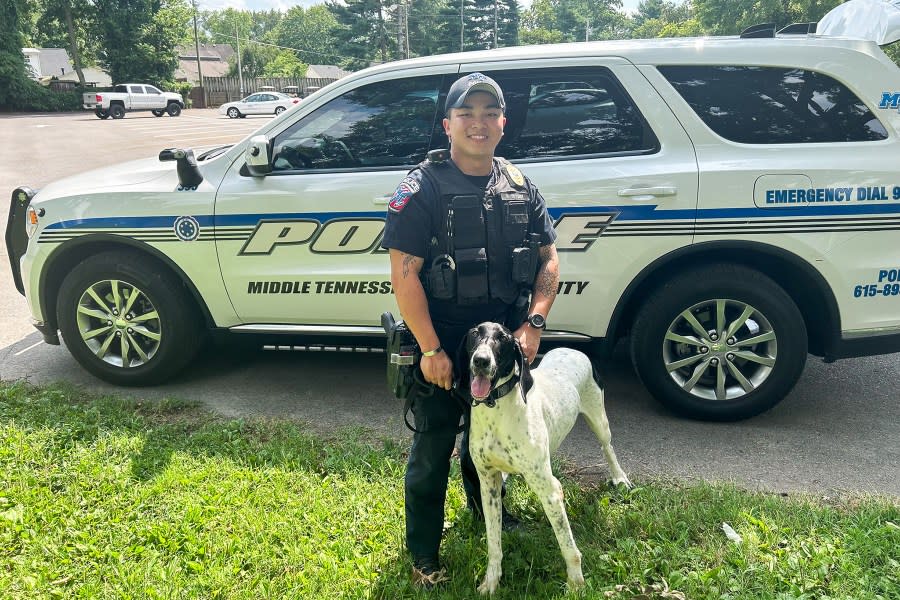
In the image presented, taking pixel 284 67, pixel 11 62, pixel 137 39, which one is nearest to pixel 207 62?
pixel 284 67

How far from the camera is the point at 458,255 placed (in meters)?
2.28

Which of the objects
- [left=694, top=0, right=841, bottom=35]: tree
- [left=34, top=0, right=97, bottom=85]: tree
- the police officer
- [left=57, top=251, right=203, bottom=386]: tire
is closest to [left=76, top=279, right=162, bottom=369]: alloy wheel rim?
[left=57, top=251, right=203, bottom=386]: tire

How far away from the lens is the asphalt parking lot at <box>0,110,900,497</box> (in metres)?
3.36

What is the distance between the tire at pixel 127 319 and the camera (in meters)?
4.15

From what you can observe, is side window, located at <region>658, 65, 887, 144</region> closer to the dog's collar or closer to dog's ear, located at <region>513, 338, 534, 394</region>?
dog's ear, located at <region>513, 338, 534, 394</region>

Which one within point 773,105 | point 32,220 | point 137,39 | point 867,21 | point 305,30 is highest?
point 305,30

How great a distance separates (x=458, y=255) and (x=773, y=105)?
7.38ft

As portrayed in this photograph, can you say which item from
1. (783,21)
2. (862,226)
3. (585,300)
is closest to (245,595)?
(585,300)

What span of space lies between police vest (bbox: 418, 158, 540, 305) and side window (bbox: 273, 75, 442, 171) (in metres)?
1.62

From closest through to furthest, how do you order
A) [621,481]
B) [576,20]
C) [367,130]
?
1. [621,481]
2. [367,130]
3. [576,20]

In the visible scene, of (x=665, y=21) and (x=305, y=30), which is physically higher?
(x=305, y=30)

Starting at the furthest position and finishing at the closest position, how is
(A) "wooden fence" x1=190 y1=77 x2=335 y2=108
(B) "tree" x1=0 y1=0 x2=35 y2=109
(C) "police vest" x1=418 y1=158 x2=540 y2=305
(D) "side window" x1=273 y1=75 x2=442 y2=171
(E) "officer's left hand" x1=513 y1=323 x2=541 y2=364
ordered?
(A) "wooden fence" x1=190 y1=77 x2=335 y2=108
(B) "tree" x1=0 y1=0 x2=35 y2=109
(D) "side window" x1=273 y1=75 x2=442 y2=171
(E) "officer's left hand" x1=513 y1=323 x2=541 y2=364
(C) "police vest" x1=418 y1=158 x2=540 y2=305

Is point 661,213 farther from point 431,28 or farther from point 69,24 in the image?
point 431,28

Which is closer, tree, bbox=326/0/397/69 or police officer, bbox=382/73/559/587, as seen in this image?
police officer, bbox=382/73/559/587
